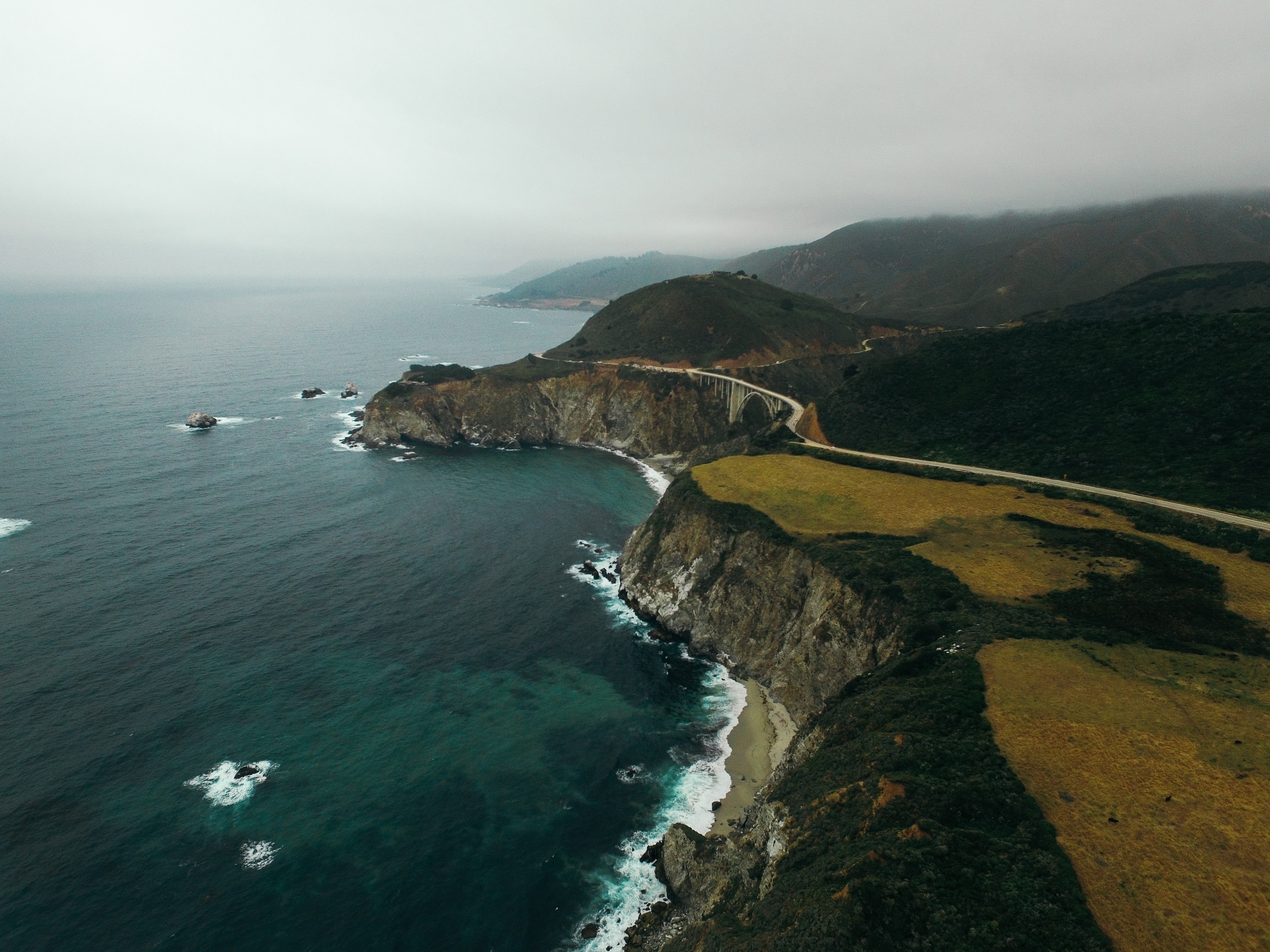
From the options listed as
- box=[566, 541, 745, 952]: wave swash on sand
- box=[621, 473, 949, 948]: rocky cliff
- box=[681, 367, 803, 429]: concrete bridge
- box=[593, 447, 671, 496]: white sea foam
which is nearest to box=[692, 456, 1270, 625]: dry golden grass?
box=[621, 473, 949, 948]: rocky cliff

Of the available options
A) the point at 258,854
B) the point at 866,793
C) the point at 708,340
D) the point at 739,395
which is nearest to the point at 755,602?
the point at 866,793

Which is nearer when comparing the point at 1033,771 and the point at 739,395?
the point at 1033,771

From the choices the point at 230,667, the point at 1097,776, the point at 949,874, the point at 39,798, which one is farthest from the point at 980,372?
the point at 39,798

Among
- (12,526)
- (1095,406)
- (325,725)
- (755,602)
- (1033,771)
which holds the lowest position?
(325,725)

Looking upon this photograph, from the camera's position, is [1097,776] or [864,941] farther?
[1097,776]

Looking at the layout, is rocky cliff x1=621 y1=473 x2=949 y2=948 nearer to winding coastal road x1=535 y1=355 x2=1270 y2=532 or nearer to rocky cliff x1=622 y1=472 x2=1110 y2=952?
rocky cliff x1=622 y1=472 x2=1110 y2=952

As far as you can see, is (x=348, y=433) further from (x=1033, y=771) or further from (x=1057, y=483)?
(x=1033, y=771)

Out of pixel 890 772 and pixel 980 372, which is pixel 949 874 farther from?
pixel 980 372
